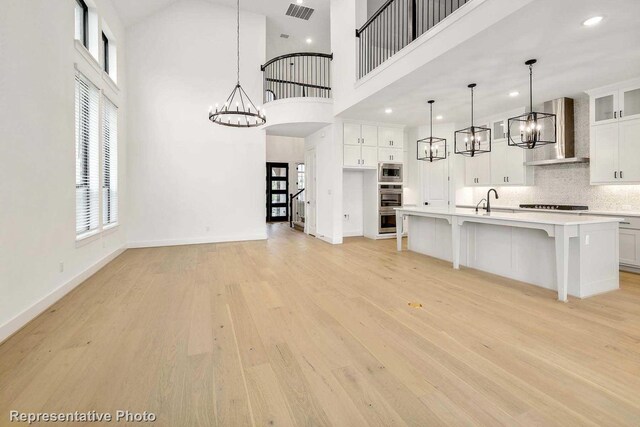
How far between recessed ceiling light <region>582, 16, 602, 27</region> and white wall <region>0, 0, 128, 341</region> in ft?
17.4

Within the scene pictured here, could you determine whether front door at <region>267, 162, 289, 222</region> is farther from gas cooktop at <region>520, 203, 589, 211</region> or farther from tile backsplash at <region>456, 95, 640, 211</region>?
gas cooktop at <region>520, 203, 589, 211</region>

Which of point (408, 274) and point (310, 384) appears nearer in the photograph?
point (310, 384)

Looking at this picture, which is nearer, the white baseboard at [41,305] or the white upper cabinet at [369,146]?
the white baseboard at [41,305]

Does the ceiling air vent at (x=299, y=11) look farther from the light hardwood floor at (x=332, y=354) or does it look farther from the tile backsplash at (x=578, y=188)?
the light hardwood floor at (x=332, y=354)

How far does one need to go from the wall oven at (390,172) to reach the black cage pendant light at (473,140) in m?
1.41

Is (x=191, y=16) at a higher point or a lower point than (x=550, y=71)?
higher

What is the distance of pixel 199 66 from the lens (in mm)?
6766

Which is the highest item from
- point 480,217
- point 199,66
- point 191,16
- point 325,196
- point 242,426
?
point 191,16

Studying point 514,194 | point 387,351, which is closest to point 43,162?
point 387,351

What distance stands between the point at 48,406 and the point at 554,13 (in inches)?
193

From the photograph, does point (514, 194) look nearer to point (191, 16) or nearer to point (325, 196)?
point (325, 196)

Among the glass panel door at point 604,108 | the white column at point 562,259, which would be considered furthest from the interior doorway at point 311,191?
the glass panel door at point 604,108

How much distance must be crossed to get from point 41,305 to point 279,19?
7.95 meters

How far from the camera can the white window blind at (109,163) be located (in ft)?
16.4
